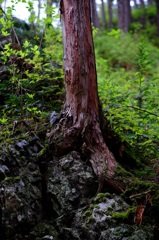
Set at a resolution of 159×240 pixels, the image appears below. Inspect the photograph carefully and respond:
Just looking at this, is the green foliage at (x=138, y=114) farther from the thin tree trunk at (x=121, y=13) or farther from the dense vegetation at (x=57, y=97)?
the thin tree trunk at (x=121, y=13)

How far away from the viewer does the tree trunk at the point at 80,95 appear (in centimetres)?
360

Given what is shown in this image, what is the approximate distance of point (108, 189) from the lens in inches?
139

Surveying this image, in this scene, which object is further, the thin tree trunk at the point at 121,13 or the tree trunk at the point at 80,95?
the thin tree trunk at the point at 121,13

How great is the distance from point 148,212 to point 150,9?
81.1ft

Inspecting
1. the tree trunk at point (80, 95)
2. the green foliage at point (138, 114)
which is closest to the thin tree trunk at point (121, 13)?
the green foliage at point (138, 114)

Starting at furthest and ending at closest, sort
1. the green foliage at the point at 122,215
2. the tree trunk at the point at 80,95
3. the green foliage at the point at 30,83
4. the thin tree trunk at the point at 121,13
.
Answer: the thin tree trunk at the point at 121,13 < the green foliage at the point at 30,83 < the tree trunk at the point at 80,95 < the green foliage at the point at 122,215

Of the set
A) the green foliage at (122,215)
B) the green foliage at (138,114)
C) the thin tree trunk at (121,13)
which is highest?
the thin tree trunk at (121,13)

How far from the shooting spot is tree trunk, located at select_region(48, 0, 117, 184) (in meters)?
3.60

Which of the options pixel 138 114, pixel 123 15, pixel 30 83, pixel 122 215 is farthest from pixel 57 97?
pixel 123 15

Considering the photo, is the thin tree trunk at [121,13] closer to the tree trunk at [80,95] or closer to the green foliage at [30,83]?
the green foliage at [30,83]

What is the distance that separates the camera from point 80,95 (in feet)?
12.0

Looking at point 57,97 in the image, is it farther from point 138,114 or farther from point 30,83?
point 138,114

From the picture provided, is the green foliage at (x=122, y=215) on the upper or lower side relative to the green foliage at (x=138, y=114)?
lower

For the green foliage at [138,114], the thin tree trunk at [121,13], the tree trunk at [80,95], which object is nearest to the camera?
the tree trunk at [80,95]
